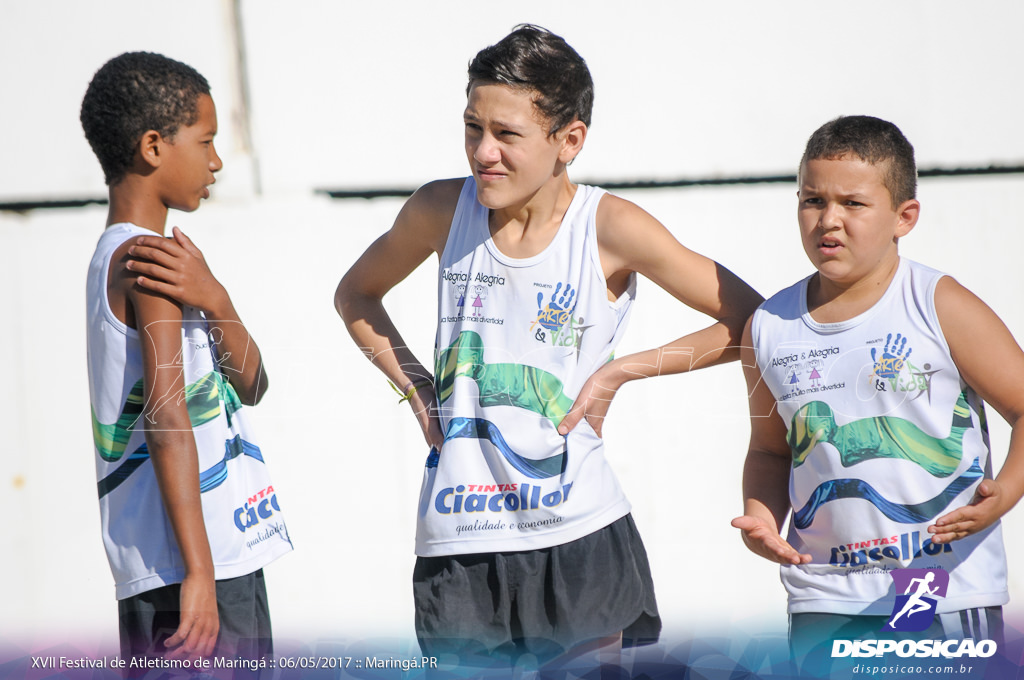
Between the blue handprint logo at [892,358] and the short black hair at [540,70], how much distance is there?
2.43ft

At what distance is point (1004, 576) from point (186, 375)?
1.57 m

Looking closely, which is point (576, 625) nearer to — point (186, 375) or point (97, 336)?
point (186, 375)

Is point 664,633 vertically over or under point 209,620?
under

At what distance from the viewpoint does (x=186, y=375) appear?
161 cm

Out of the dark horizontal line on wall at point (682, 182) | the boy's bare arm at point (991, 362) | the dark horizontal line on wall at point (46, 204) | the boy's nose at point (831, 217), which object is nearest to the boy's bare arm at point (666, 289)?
the boy's nose at point (831, 217)

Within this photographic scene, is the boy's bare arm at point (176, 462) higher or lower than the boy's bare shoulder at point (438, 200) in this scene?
lower

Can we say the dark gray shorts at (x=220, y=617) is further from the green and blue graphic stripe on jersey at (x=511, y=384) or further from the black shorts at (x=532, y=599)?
the green and blue graphic stripe on jersey at (x=511, y=384)

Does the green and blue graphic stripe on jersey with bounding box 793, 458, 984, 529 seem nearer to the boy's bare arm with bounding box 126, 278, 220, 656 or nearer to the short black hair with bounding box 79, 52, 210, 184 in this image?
the boy's bare arm with bounding box 126, 278, 220, 656

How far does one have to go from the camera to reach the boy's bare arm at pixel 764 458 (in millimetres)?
1679

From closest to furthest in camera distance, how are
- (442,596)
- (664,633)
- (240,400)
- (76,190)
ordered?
(442,596)
(240,400)
(664,633)
(76,190)

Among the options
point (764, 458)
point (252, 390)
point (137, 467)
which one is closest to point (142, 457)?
point (137, 467)

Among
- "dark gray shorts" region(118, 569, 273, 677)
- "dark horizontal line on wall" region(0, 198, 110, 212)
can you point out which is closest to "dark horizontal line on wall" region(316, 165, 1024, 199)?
"dark horizontal line on wall" region(0, 198, 110, 212)

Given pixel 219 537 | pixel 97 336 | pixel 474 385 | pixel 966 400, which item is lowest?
pixel 219 537

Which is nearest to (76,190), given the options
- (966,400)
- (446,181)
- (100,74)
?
(100,74)
